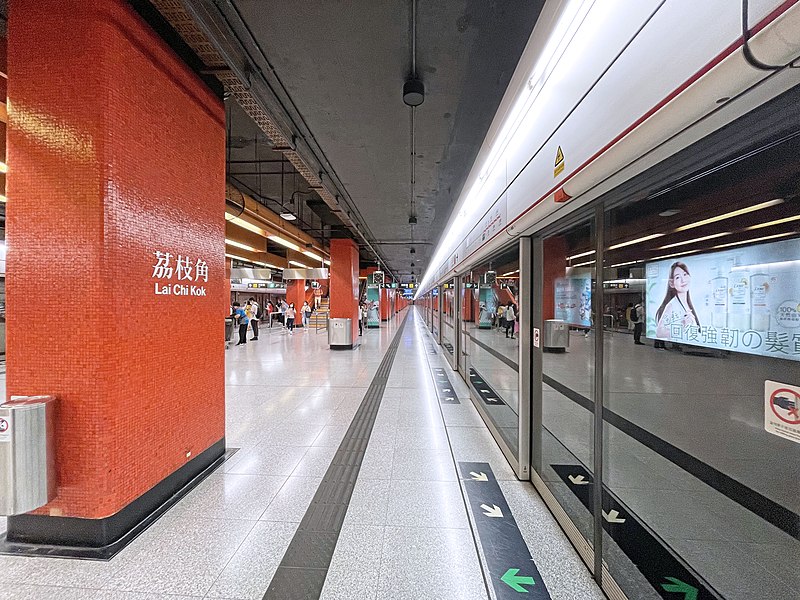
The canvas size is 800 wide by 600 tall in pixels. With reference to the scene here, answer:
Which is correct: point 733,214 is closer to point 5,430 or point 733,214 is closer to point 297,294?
point 5,430

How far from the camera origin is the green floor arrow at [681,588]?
5.53ft

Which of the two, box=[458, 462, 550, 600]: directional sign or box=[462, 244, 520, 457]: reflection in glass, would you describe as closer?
box=[458, 462, 550, 600]: directional sign

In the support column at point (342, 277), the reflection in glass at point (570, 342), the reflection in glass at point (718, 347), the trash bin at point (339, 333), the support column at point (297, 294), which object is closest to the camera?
the reflection in glass at point (718, 347)

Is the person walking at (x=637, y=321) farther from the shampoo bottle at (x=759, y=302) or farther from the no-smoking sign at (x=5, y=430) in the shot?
the no-smoking sign at (x=5, y=430)

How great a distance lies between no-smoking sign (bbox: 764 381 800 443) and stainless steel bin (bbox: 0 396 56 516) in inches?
131

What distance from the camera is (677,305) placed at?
167 cm

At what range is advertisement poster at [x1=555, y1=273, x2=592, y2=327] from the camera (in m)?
2.30

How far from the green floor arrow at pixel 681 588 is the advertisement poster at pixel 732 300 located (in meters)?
1.18

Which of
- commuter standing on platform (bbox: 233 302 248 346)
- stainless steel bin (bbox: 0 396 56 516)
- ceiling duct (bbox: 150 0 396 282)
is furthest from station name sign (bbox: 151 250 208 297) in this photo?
commuter standing on platform (bbox: 233 302 248 346)

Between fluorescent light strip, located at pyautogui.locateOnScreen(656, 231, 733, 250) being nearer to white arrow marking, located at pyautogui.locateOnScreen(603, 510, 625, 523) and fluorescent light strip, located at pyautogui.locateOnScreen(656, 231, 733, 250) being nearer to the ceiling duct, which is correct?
white arrow marking, located at pyautogui.locateOnScreen(603, 510, 625, 523)

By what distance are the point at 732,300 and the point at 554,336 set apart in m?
1.46

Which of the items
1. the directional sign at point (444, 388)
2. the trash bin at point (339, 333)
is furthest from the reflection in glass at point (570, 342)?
the trash bin at point (339, 333)

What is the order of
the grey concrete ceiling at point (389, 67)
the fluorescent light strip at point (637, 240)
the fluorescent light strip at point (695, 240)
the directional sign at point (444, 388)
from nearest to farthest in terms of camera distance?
the fluorescent light strip at point (695, 240), the fluorescent light strip at point (637, 240), the grey concrete ceiling at point (389, 67), the directional sign at point (444, 388)

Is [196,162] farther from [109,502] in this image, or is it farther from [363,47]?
[109,502]
